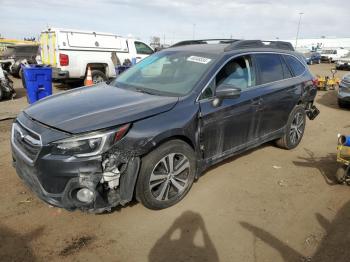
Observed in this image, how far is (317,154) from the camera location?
580 cm

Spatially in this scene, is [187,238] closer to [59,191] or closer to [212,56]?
[59,191]

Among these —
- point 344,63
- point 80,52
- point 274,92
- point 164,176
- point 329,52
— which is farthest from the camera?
point 329,52

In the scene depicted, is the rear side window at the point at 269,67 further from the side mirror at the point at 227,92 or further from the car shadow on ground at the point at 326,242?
the car shadow on ground at the point at 326,242

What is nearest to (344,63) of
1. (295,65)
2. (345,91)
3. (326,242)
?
(345,91)

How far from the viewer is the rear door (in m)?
4.82

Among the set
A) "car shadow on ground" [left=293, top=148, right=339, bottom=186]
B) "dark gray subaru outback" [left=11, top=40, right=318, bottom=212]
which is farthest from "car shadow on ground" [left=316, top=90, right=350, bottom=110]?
"dark gray subaru outback" [left=11, top=40, right=318, bottom=212]

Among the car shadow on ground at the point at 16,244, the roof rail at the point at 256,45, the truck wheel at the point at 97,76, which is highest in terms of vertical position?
the roof rail at the point at 256,45

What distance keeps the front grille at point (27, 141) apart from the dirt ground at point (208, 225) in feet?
2.54

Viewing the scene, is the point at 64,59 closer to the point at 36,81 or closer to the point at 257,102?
the point at 36,81

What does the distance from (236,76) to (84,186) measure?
8.27ft

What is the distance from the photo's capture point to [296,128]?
232 inches

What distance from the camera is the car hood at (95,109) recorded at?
3123mm

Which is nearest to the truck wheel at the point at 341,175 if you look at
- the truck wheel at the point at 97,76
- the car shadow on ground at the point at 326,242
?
the car shadow on ground at the point at 326,242

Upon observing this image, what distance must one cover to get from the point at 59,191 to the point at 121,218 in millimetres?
790
